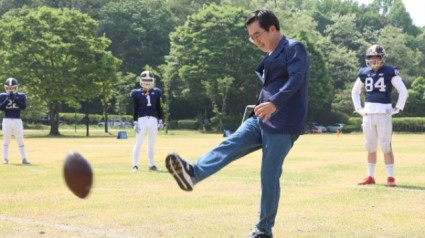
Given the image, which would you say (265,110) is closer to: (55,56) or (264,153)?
(264,153)

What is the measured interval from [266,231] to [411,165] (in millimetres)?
11307

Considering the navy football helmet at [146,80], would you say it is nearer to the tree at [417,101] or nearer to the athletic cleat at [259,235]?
the athletic cleat at [259,235]

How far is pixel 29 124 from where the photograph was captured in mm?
70500

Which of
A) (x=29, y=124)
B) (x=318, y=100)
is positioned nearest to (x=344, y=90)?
(x=318, y=100)

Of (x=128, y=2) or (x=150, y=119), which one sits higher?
(x=128, y=2)

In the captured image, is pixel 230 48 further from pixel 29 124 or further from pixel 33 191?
pixel 33 191

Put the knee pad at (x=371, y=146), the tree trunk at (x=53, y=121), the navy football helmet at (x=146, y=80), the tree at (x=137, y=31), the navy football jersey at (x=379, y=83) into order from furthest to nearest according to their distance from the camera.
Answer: the tree at (x=137, y=31) < the tree trunk at (x=53, y=121) < the navy football helmet at (x=146, y=80) < the knee pad at (x=371, y=146) < the navy football jersey at (x=379, y=83)

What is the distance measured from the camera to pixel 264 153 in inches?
220

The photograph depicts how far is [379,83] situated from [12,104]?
34.1 ft

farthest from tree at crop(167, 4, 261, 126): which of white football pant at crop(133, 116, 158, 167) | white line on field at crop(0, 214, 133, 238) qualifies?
white line on field at crop(0, 214, 133, 238)

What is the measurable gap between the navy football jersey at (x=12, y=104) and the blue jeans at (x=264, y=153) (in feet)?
39.9

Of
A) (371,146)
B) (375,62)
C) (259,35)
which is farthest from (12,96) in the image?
(259,35)

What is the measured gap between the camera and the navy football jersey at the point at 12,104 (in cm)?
1631

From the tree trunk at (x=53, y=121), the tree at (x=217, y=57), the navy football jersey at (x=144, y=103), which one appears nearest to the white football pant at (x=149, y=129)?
the navy football jersey at (x=144, y=103)
